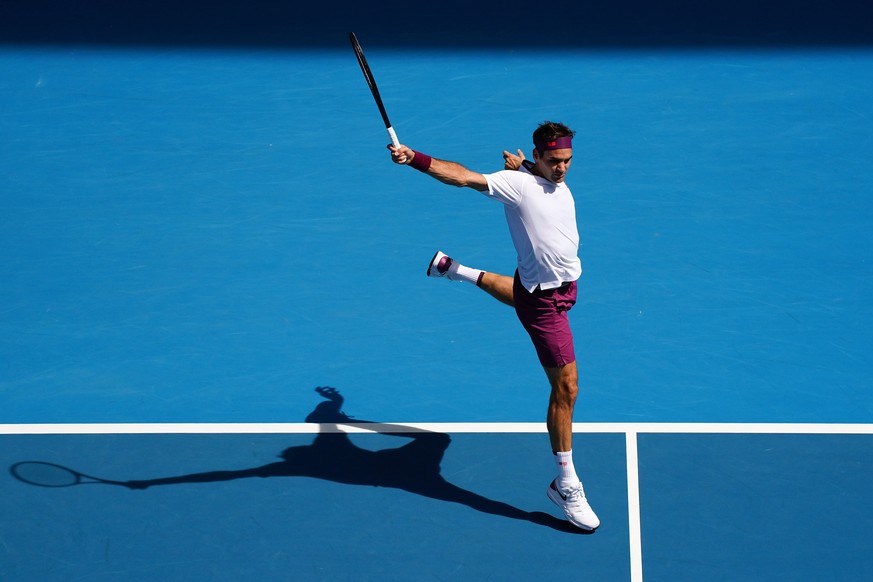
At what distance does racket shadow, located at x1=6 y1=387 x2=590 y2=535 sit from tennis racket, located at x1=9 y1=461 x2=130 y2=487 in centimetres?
1

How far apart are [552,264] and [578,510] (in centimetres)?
146

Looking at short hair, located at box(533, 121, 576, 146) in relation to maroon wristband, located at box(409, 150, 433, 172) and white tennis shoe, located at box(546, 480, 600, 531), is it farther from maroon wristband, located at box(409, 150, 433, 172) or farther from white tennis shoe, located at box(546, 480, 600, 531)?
white tennis shoe, located at box(546, 480, 600, 531)

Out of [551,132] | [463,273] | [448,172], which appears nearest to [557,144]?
[551,132]

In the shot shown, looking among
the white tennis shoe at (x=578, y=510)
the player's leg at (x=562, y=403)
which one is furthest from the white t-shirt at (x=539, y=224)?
the white tennis shoe at (x=578, y=510)

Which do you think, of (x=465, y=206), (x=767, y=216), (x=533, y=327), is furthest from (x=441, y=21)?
(x=533, y=327)

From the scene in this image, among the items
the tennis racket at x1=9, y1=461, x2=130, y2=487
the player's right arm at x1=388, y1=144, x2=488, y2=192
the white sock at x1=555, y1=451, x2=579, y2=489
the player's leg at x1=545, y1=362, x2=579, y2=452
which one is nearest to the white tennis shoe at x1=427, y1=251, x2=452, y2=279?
the player's right arm at x1=388, y1=144, x2=488, y2=192

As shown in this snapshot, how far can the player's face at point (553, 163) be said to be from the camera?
22.9 ft

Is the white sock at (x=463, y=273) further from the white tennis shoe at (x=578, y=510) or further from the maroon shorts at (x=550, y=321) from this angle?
the white tennis shoe at (x=578, y=510)

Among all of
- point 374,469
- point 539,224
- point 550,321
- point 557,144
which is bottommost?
point 374,469

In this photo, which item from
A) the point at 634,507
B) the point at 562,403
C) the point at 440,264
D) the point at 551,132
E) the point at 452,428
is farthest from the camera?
the point at 440,264

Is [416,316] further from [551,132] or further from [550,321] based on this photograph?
[551,132]

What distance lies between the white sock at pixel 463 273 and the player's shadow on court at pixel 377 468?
106cm

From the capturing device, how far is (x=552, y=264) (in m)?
7.09

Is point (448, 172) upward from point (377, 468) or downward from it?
upward
